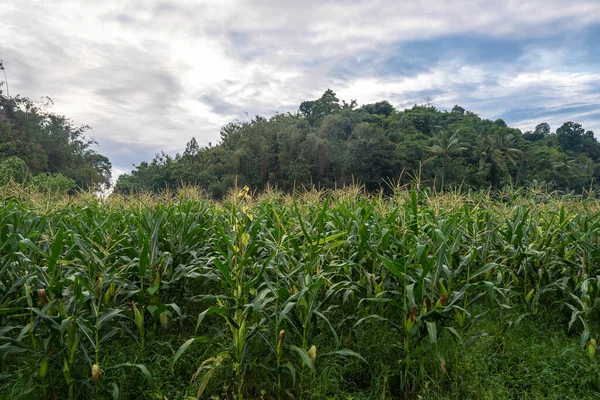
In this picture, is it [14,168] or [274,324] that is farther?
[14,168]

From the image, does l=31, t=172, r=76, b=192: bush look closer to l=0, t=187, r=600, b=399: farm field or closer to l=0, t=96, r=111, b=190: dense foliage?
l=0, t=96, r=111, b=190: dense foliage

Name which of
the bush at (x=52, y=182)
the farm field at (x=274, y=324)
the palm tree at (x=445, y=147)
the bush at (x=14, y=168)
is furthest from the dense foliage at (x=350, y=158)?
the farm field at (x=274, y=324)

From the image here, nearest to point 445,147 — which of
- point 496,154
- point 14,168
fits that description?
point 496,154

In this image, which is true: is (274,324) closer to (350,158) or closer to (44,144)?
(350,158)

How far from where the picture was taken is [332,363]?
2.85m

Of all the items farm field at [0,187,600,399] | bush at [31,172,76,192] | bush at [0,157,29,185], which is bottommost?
farm field at [0,187,600,399]

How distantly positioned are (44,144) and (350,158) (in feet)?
103

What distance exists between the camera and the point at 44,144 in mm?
37469

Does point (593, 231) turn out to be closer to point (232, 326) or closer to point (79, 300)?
point (232, 326)

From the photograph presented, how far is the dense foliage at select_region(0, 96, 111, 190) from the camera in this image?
103 ft

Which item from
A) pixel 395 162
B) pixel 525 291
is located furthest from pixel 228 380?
pixel 395 162

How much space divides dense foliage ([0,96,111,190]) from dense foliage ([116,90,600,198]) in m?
6.46

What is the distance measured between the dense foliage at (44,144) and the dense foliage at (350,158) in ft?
21.2

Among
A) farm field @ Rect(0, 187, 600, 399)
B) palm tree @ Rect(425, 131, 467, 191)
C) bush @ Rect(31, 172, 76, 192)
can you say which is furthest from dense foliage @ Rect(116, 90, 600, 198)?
farm field @ Rect(0, 187, 600, 399)
